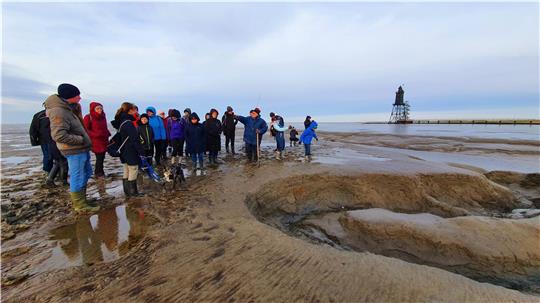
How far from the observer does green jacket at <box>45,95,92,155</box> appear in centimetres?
464

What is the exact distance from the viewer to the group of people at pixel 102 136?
191 inches

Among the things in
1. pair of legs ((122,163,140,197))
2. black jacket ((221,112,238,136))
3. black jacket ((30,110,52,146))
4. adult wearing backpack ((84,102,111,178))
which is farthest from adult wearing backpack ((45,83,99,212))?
black jacket ((221,112,238,136))

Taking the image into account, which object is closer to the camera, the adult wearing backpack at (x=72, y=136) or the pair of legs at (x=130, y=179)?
the adult wearing backpack at (x=72, y=136)

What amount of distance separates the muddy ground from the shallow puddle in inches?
1.0

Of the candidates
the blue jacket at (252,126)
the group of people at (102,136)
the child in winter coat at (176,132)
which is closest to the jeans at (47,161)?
the group of people at (102,136)

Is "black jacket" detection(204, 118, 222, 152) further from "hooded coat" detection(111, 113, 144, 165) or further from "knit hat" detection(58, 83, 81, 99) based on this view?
"knit hat" detection(58, 83, 81, 99)

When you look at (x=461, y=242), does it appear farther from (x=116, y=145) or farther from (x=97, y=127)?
(x=97, y=127)

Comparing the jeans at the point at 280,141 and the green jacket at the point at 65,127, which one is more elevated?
the green jacket at the point at 65,127

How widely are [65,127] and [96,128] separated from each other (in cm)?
292

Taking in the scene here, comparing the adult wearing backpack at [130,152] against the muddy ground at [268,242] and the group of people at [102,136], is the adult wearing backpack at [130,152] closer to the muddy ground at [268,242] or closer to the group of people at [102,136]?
the group of people at [102,136]

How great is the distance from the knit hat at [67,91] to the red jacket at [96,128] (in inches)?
101

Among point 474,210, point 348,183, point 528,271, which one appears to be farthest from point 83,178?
point 474,210

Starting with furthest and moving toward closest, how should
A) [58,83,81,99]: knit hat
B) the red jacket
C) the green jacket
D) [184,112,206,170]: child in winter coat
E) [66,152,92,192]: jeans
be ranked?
[184,112,206,170]: child in winter coat < the red jacket < [66,152,92,192]: jeans < [58,83,81,99]: knit hat < the green jacket

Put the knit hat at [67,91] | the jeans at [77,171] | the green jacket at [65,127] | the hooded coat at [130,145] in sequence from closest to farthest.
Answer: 1. the green jacket at [65,127]
2. the knit hat at [67,91]
3. the jeans at [77,171]
4. the hooded coat at [130,145]
